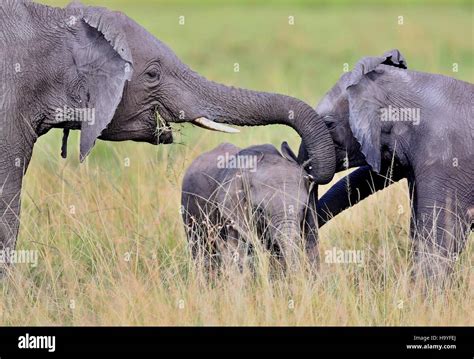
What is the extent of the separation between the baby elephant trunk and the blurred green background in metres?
4.67

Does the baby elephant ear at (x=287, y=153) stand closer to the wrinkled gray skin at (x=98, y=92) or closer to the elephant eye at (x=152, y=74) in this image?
the wrinkled gray skin at (x=98, y=92)

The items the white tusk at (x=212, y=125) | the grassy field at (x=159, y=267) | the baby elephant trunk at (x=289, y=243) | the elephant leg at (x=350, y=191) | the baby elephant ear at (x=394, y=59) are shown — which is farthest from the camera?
the elephant leg at (x=350, y=191)

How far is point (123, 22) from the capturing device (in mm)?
8102

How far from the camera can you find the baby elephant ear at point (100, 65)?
7879 millimetres

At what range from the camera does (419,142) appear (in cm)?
820

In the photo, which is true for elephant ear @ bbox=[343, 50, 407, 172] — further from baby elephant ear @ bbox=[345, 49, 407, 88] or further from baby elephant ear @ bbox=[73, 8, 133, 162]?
baby elephant ear @ bbox=[73, 8, 133, 162]

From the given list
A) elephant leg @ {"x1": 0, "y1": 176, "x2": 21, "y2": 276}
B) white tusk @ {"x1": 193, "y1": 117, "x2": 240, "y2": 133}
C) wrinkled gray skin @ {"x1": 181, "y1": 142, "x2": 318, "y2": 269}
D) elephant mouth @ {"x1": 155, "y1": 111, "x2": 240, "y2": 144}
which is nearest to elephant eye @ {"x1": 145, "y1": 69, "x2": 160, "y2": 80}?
elephant mouth @ {"x1": 155, "y1": 111, "x2": 240, "y2": 144}

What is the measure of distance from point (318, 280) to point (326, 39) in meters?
16.7

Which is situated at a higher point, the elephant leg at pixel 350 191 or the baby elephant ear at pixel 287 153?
the baby elephant ear at pixel 287 153

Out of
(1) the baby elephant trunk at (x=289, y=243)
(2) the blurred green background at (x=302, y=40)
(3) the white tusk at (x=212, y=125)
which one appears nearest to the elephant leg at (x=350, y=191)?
(1) the baby elephant trunk at (x=289, y=243)

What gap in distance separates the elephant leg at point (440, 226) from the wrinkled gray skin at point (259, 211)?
68 cm

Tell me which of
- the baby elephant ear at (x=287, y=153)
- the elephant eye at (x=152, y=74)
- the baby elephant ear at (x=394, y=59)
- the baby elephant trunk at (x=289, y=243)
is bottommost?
the baby elephant trunk at (x=289, y=243)

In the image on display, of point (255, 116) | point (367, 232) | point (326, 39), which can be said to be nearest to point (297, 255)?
point (255, 116)

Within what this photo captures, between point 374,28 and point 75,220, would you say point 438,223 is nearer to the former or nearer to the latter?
point 75,220
